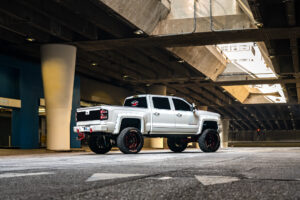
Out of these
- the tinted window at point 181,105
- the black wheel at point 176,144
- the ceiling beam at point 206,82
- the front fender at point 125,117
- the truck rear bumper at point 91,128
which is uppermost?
the ceiling beam at point 206,82

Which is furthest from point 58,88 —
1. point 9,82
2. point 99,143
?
point 99,143

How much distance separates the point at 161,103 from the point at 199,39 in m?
8.03

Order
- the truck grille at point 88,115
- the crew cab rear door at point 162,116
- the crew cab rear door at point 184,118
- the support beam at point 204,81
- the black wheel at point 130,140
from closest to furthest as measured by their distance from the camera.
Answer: the black wheel at point 130,140 → the truck grille at point 88,115 → the crew cab rear door at point 162,116 → the crew cab rear door at point 184,118 → the support beam at point 204,81

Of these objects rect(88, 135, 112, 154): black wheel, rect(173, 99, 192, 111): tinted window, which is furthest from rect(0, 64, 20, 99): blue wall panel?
rect(173, 99, 192, 111): tinted window

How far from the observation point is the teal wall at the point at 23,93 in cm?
2739

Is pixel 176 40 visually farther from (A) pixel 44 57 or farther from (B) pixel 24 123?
(B) pixel 24 123

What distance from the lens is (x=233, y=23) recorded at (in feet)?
72.4

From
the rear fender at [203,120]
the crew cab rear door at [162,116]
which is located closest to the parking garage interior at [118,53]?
the crew cab rear door at [162,116]

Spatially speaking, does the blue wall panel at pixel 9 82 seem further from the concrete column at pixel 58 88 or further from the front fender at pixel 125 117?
the front fender at pixel 125 117

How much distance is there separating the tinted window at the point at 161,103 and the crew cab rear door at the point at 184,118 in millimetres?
344

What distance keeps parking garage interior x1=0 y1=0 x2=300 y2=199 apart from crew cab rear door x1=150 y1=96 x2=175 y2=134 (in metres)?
1.04

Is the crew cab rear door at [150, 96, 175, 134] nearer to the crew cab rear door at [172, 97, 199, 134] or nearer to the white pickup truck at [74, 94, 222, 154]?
the white pickup truck at [74, 94, 222, 154]

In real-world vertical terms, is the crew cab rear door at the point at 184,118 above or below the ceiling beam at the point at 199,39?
below

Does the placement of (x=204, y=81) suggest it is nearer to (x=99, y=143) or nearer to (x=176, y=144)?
(x=176, y=144)
